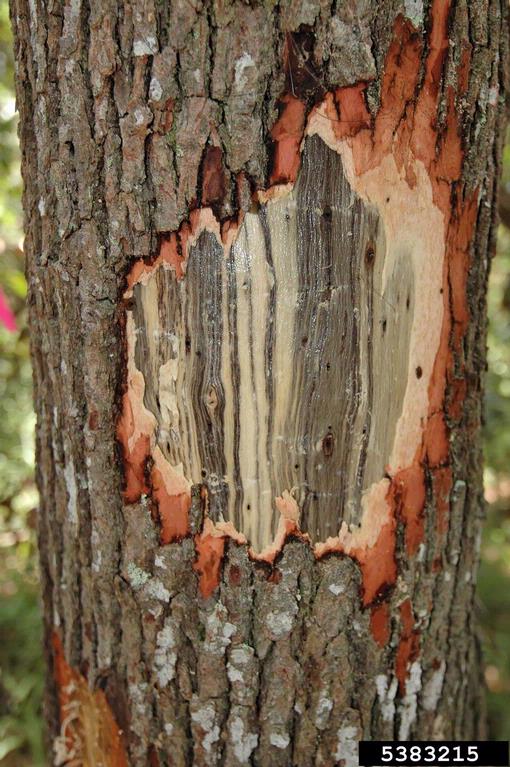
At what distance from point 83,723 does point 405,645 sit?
29.8 inches

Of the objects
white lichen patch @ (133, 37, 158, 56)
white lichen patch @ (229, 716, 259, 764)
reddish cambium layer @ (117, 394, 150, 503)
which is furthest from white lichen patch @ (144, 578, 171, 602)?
white lichen patch @ (133, 37, 158, 56)

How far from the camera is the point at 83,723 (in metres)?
1.45

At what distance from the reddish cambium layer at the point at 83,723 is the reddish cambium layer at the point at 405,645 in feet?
2.02

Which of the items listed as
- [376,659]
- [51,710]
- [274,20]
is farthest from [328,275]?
[51,710]

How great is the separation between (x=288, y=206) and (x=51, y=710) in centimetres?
132

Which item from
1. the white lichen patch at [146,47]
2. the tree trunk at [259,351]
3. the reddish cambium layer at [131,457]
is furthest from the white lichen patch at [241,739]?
the white lichen patch at [146,47]

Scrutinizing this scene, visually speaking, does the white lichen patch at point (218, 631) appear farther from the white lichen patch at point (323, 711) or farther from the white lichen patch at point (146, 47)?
the white lichen patch at point (146, 47)

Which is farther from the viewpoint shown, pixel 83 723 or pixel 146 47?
pixel 83 723

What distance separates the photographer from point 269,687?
1249 millimetres

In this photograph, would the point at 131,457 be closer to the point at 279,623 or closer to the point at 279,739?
the point at 279,623

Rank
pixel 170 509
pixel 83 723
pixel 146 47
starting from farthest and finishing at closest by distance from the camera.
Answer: pixel 83 723 < pixel 170 509 < pixel 146 47

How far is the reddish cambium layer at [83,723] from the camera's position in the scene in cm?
138

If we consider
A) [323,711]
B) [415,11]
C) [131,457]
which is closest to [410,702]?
[323,711]

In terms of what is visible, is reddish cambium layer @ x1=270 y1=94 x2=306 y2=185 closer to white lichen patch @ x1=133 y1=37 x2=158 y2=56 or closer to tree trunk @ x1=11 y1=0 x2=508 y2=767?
tree trunk @ x1=11 y1=0 x2=508 y2=767
